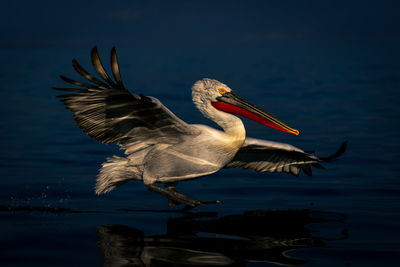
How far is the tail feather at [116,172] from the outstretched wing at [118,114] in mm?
218

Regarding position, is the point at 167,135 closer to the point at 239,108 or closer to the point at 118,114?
the point at 118,114

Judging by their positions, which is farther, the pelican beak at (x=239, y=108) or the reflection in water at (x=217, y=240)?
the pelican beak at (x=239, y=108)

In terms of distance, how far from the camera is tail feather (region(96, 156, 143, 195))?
7.66 metres

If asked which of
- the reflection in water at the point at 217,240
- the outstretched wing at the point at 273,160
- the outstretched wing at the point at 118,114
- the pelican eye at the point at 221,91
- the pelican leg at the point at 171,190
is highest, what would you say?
the pelican eye at the point at 221,91

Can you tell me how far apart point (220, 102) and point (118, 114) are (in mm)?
1287

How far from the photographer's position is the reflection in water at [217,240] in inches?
239

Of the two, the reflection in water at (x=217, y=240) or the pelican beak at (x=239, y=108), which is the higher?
the pelican beak at (x=239, y=108)

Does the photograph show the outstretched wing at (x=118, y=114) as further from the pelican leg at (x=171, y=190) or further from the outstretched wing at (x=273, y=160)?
the outstretched wing at (x=273, y=160)

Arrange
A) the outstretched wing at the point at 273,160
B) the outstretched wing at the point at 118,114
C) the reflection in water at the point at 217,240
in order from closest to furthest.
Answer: the reflection in water at the point at 217,240 < the outstretched wing at the point at 118,114 < the outstretched wing at the point at 273,160

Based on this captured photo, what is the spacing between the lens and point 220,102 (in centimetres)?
742

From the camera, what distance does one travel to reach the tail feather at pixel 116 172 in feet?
25.1

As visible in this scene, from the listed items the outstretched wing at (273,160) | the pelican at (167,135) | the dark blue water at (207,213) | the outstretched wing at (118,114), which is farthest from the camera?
the outstretched wing at (273,160)

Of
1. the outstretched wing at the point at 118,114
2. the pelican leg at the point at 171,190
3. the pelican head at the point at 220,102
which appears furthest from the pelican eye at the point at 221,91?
the pelican leg at the point at 171,190

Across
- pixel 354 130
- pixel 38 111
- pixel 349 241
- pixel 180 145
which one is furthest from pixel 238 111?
pixel 38 111
